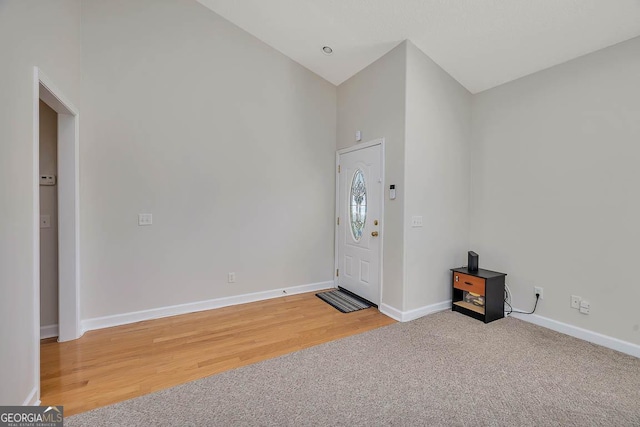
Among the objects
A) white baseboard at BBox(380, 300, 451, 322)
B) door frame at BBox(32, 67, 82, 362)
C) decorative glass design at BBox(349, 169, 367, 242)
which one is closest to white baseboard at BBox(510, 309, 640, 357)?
white baseboard at BBox(380, 300, 451, 322)

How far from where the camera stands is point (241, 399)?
6.02ft

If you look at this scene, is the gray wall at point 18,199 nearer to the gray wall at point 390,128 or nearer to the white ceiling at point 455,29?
the white ceiling at point 455,29

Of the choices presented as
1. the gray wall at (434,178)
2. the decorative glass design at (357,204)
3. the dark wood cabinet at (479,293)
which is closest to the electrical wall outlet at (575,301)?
the dark wood cabinet at (479,293)

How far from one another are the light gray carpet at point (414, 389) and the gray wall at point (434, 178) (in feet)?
2.67

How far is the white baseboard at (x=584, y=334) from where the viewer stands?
7.89 feet

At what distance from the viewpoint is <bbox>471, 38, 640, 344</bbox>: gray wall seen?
246cm

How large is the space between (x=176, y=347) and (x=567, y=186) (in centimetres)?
416

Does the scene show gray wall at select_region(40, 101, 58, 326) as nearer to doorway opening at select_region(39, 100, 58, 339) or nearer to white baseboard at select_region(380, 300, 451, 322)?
doorway opening at select_region(39, 100, 58, 339)

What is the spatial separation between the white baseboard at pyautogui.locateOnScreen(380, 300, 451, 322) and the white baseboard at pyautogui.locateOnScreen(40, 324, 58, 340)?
136 inches

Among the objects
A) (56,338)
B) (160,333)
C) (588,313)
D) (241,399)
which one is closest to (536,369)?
(588,313)

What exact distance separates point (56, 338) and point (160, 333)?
3.11 ft

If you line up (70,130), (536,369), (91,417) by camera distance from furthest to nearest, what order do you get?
(70,130) → (536,369) → (91,417)

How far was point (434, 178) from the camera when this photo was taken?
334cm

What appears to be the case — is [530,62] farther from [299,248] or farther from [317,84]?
[299,248]
